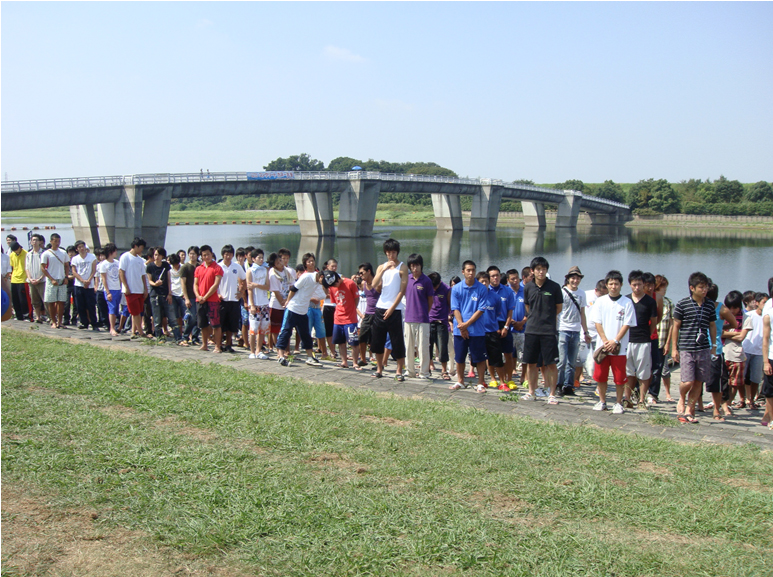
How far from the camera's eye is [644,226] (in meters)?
87.6

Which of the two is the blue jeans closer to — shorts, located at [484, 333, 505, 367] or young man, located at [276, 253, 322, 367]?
shorts, located at [484, 333, 505, 367]

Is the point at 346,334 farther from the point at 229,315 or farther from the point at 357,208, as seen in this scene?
the point at 357,208

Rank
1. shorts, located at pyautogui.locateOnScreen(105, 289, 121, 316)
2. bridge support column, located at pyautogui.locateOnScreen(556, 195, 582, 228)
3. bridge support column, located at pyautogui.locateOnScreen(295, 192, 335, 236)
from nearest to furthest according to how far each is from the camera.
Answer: shorts, located at pyautogui.locateOnScreen(105, 289, 121, 316), bridge support column, located at pyautogui.locateOnScreen(295, 192, 335, 236), bridge support column, located at pyautogui.locateOnScreen(556, 195, 582, 228)

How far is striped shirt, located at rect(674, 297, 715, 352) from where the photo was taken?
22.1 ft

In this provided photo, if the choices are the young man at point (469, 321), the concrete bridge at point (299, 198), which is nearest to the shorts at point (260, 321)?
the young man at point (469, 321)

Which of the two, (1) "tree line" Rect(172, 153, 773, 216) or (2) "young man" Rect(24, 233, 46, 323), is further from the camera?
(1) "tree line" Rect(172, 153, 773, 216)

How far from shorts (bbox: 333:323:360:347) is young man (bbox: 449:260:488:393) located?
1.74m

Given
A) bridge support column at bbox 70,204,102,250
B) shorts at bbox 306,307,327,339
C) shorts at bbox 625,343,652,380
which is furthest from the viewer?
bridge support column at bbox 70,204,102,250

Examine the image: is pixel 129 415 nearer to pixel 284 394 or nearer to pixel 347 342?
pixel 284 394

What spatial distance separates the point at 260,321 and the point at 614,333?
17.2ft

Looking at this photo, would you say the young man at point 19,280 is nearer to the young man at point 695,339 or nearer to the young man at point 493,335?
the young man at point 493,335

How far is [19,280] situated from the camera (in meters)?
12.4

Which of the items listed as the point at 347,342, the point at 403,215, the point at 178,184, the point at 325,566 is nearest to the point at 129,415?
the point at 325,566

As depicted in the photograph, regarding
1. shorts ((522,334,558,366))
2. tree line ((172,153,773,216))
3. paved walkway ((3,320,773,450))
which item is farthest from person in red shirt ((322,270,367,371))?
tree line ((172,153,773,216))
